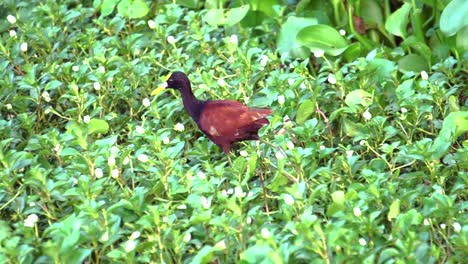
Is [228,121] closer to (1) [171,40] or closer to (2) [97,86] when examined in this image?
(2) [97,86]

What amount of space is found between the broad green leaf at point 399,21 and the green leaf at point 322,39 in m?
0.21

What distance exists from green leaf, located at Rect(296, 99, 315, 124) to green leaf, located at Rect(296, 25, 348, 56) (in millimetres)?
668

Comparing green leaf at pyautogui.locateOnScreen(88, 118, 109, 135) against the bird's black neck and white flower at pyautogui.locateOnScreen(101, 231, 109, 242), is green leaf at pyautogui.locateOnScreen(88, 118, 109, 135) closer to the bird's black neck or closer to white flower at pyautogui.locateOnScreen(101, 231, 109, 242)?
the bird's black neck

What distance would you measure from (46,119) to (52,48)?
24.3 inches

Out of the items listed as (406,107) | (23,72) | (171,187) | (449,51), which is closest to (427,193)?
(406,107)

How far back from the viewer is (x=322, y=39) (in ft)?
16.3

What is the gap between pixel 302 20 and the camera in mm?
5168

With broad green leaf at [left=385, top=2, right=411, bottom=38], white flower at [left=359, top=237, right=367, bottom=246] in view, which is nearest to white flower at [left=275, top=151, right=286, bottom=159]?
white flower at [left=359, top=237, right=367, bottom=246]

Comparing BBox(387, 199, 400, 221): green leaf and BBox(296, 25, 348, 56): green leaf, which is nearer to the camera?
BBox(387, 199, 400, 221): green leaf

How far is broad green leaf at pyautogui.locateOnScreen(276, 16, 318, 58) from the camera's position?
5.09 m

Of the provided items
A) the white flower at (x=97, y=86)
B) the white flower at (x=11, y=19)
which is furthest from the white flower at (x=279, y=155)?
the white flower at (x=11, y=19)

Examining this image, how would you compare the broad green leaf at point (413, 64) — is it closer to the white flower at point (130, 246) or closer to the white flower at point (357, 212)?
the white flower at point (357, 212)

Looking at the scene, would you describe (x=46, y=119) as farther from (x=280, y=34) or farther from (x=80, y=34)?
(x=280, y=34)

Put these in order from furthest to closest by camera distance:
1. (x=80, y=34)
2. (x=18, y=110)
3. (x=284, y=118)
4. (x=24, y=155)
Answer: (x=80, y=34), (x=18, y=110), (x=284, y=118), (x=24, y=155)
